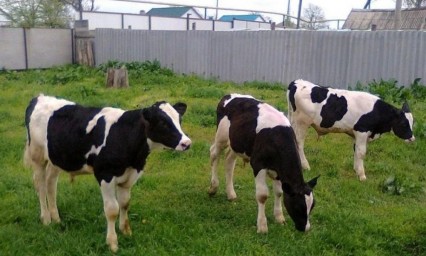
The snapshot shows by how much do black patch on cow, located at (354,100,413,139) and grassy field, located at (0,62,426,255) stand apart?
67 centimetres

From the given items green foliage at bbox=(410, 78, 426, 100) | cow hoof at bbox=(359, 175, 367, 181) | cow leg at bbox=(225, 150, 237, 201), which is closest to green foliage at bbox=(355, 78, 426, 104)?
green foliage at bbox=(410, 78, 426, 100)

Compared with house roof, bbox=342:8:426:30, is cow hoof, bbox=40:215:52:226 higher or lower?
lower

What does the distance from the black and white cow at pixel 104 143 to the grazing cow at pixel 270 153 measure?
0.95 m

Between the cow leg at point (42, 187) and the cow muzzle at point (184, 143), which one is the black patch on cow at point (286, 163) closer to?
the cow muzzle at point (184, 143)

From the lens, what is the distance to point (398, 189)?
21.5ft

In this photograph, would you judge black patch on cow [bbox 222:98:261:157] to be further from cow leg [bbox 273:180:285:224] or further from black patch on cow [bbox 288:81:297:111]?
black patch on cow [bbox 288:81:297:111]

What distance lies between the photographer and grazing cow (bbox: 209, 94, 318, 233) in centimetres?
483

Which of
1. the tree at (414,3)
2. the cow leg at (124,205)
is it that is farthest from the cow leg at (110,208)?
the tree at (414,3)

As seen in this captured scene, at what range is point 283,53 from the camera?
583 inches

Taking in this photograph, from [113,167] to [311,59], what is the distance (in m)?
10.7

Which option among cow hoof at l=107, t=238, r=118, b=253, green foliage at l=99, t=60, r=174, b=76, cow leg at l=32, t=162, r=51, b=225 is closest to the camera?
cow hoof at l=107, t=238, r=118, b=253

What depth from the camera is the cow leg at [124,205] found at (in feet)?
15.7

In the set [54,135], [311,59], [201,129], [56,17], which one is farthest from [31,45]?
[54,135]

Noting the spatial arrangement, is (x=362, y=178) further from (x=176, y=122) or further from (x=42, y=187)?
(x=42, y=187)
